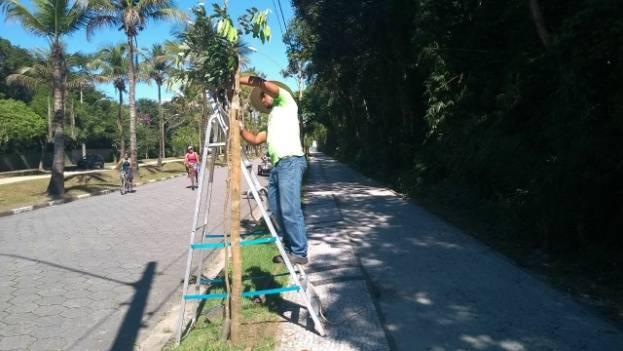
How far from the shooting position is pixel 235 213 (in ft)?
13.0

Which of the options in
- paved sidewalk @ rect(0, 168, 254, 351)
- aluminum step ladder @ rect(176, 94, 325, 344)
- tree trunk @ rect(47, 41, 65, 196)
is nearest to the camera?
aluminum step ladder @ rect(176, 94, 325, 344)

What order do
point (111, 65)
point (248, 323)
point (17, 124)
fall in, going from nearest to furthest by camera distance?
point (248, 323) < point (17, 124) < point (111, 65)

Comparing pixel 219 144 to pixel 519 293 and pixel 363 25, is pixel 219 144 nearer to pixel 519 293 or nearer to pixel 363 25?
pixel 519 293

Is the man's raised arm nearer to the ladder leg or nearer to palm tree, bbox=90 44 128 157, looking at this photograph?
the ladder leg

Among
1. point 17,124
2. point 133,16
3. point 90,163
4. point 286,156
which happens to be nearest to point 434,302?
point 286,156

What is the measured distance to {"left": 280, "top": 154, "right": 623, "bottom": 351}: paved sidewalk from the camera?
4023 millimetres

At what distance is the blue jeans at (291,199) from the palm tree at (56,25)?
57.4 feet

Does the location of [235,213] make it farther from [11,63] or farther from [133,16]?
[11,63]

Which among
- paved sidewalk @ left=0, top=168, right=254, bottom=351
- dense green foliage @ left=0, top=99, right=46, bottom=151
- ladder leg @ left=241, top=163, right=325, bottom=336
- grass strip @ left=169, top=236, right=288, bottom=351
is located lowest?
paved sidewalk @ left=0, top=168, right=254, bottom=351

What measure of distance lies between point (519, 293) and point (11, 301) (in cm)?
556

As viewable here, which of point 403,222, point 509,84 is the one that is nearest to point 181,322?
point 403,222

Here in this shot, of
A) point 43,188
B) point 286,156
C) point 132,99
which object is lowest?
point 43,188

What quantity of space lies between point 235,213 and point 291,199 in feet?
2.05

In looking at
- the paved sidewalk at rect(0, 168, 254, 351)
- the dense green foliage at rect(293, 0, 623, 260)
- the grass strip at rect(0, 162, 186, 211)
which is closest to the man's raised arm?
the paved sidewalk at rect(0, 168, 254, 351)
